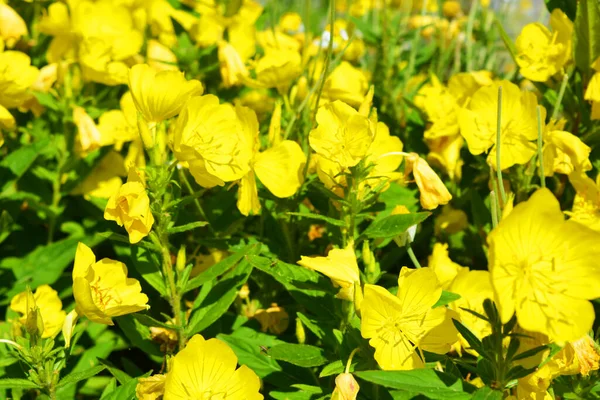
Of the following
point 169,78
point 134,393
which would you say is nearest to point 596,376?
point 134,393

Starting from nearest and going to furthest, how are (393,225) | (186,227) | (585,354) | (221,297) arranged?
(585,354) → (186,227) → (393,225) → (221,297)

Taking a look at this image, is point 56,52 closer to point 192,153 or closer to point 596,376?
point 192,153

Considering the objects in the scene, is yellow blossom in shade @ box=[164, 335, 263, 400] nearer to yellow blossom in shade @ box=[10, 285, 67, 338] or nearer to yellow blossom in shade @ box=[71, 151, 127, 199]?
yellow blossom in shade @ box=[10, 285, 67, 338]

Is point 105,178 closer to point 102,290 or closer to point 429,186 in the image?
point 102,290

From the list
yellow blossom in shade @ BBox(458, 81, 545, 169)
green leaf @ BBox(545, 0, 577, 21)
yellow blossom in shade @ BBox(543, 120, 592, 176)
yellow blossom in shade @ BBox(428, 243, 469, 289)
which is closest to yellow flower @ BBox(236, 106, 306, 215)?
yellow blossom in shade @ BBox(428, 243, 469, 289)

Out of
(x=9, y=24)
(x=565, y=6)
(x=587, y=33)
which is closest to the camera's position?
(x=587, y=33)

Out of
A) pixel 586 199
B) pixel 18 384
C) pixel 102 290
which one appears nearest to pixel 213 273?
pixel 102 290
